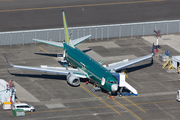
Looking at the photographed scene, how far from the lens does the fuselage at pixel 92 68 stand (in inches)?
3359

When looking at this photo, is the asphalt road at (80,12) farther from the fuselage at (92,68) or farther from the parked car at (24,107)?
the parked car at (24,107)

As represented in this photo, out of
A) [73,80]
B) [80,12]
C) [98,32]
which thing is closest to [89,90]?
[73,80]

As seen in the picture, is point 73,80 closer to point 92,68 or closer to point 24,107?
point 92,68

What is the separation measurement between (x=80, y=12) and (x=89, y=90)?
209ft

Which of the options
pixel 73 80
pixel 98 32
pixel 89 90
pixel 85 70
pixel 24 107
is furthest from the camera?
pixel 98 32

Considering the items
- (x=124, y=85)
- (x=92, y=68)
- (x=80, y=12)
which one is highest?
(x=80, y=12)

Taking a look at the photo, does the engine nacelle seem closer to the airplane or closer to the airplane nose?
the airplane

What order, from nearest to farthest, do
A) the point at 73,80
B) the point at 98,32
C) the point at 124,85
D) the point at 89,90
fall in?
the point at 124,85, the point at 89,90, the point at 73,80, the point at 98,32

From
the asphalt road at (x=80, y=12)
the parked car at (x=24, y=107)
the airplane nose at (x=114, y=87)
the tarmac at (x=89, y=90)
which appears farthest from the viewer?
the asphalt road at (x=80, y=12)

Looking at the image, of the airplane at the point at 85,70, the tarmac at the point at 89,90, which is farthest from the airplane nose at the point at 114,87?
the tarmac at the point at 89,90

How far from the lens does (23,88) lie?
9194 centimetres

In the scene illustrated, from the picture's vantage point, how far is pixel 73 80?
91.8 metres

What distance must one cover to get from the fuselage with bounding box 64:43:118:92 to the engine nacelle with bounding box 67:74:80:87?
3.12 metres

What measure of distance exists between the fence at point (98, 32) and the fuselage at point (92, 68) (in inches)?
867
